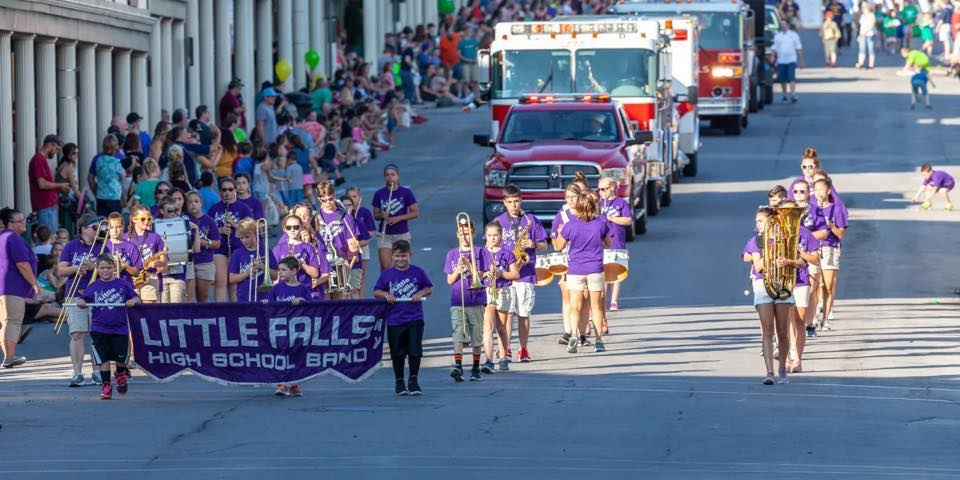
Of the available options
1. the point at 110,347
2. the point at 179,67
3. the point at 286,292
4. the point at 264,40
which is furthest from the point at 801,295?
the point at 264,40

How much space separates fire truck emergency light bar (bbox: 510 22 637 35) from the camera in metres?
30.2

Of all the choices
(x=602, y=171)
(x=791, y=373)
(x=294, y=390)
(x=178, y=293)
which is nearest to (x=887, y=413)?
(x=791, y=373)

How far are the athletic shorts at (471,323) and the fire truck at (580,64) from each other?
42.2 ft

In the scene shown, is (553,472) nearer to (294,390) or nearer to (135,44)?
(294,390)

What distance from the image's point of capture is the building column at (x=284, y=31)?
43138 mm

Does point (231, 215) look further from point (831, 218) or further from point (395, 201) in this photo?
point (831, 218)

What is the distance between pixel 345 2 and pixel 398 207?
31532mm

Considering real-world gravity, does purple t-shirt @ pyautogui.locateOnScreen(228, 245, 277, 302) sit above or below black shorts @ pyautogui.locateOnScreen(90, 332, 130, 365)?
above

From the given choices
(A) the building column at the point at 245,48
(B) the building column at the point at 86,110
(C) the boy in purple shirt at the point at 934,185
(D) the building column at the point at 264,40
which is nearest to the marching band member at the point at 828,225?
(C) the boy in purple shirt at the point at 934,185

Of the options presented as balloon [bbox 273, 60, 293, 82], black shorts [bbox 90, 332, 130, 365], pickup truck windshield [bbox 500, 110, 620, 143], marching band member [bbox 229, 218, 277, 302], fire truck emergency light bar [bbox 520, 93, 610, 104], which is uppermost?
balloon [bbox 273, 60, 293, 82]

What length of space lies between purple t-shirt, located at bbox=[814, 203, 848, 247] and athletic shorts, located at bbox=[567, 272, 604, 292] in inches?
94.7

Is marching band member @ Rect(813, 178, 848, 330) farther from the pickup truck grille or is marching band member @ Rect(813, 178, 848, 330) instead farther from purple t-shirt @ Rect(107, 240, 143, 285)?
the pickup truck grille

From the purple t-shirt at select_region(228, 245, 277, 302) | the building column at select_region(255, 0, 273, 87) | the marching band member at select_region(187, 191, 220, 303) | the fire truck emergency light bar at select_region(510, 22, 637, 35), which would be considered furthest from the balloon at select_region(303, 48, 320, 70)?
the purple t-shirt at select_region(228, 245, 277, 302)

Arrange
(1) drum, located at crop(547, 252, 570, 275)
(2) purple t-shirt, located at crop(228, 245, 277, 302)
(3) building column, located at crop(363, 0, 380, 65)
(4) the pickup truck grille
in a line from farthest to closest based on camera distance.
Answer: (3) building column, located at crop(363, 0, 380, 65)
(4) the pickup truck grille
(1) drum, located at crop(547, 252, 570, 275)
(2) purple t-shirt, located at crop(228, 245, 277, 302)
